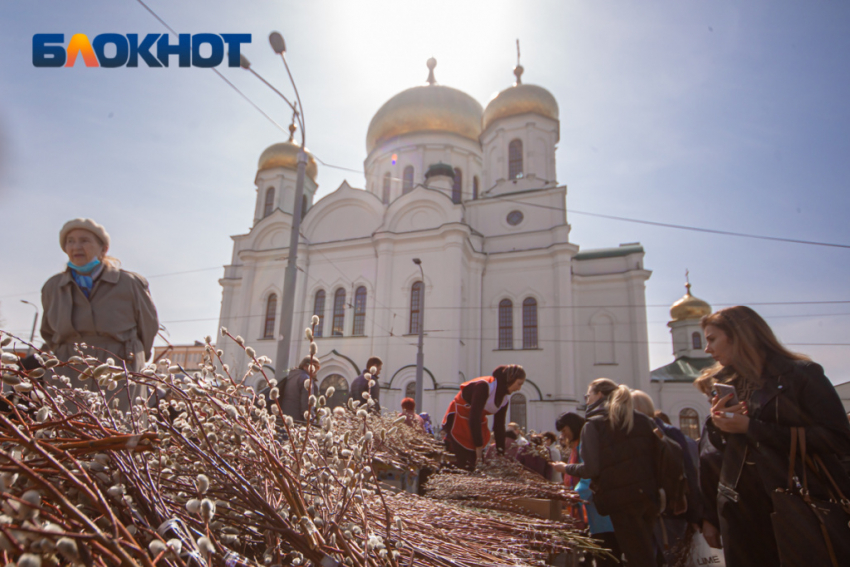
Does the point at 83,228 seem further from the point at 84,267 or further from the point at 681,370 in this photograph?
the point at 681,370

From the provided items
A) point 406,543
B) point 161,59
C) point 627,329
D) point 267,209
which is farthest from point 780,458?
point 267,209

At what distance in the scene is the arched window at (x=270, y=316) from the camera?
23.3 m

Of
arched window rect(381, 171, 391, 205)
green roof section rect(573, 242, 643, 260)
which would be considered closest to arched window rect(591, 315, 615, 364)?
green roof section rect(573, 242, 643, 260)

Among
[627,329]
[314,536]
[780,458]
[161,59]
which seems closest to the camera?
[314,536]

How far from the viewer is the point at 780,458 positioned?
96.5 inches

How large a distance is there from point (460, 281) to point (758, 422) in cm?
1792

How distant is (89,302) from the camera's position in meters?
3.36

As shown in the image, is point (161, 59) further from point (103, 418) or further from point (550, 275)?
point (550, 275)

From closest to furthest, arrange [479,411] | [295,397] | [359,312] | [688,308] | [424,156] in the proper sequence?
[479,411], [295,397], [359,312], [424,156], [688,308]

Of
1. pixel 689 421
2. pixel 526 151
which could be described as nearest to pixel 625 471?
pixel 526 151

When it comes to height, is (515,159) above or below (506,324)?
above

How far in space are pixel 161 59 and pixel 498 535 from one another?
7.44 metres

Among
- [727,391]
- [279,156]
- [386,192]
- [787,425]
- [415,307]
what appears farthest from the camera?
[279,156]

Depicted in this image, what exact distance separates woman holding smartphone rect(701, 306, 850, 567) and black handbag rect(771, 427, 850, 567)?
6cm
